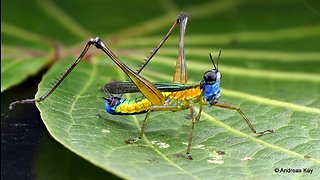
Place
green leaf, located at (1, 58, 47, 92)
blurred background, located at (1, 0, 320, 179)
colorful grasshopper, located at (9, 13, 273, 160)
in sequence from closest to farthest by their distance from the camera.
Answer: colorful grasshopper, located at (9, 13, 273, 160), blurred background, located at (1, 0, 320, 179), green leaf, located at (1, 58, 47, 92)

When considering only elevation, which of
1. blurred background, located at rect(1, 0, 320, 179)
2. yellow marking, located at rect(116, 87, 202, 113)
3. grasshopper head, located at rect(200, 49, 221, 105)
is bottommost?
yellow marking, located at rect(116, 87, 202, 113)

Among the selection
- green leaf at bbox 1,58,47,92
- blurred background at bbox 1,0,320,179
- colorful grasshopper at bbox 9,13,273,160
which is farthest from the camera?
green leaf at bbox 1,58,47,92

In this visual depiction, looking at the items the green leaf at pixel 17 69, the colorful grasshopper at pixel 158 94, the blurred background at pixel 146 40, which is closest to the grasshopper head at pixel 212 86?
the colorful grasshopper at pixel 158 94

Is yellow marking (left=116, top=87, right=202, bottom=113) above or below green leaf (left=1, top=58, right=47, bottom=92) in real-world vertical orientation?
below

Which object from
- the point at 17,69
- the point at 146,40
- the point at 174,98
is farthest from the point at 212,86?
the point at 146,40

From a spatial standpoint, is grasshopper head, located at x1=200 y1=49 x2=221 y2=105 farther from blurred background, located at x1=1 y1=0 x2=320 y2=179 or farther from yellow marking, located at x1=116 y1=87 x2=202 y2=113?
blurred background, located at x1=1 y1=0 x2=320 y2=179

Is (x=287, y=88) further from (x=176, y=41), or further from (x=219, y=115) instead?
(x=176, y=41)

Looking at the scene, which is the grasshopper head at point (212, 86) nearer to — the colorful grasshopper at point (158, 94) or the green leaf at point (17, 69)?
the colorful grasshopper at point (158, 94)

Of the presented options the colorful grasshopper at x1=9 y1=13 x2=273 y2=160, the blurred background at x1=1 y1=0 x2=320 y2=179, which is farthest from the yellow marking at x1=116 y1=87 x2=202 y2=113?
the blurred background at x1=1 y1=0 x2=320 y2=179

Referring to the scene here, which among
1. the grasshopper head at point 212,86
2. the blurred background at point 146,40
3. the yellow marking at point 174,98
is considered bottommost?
the yellow marking at point 174,98

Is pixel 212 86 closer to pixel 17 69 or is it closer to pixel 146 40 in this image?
pixel 17 69
